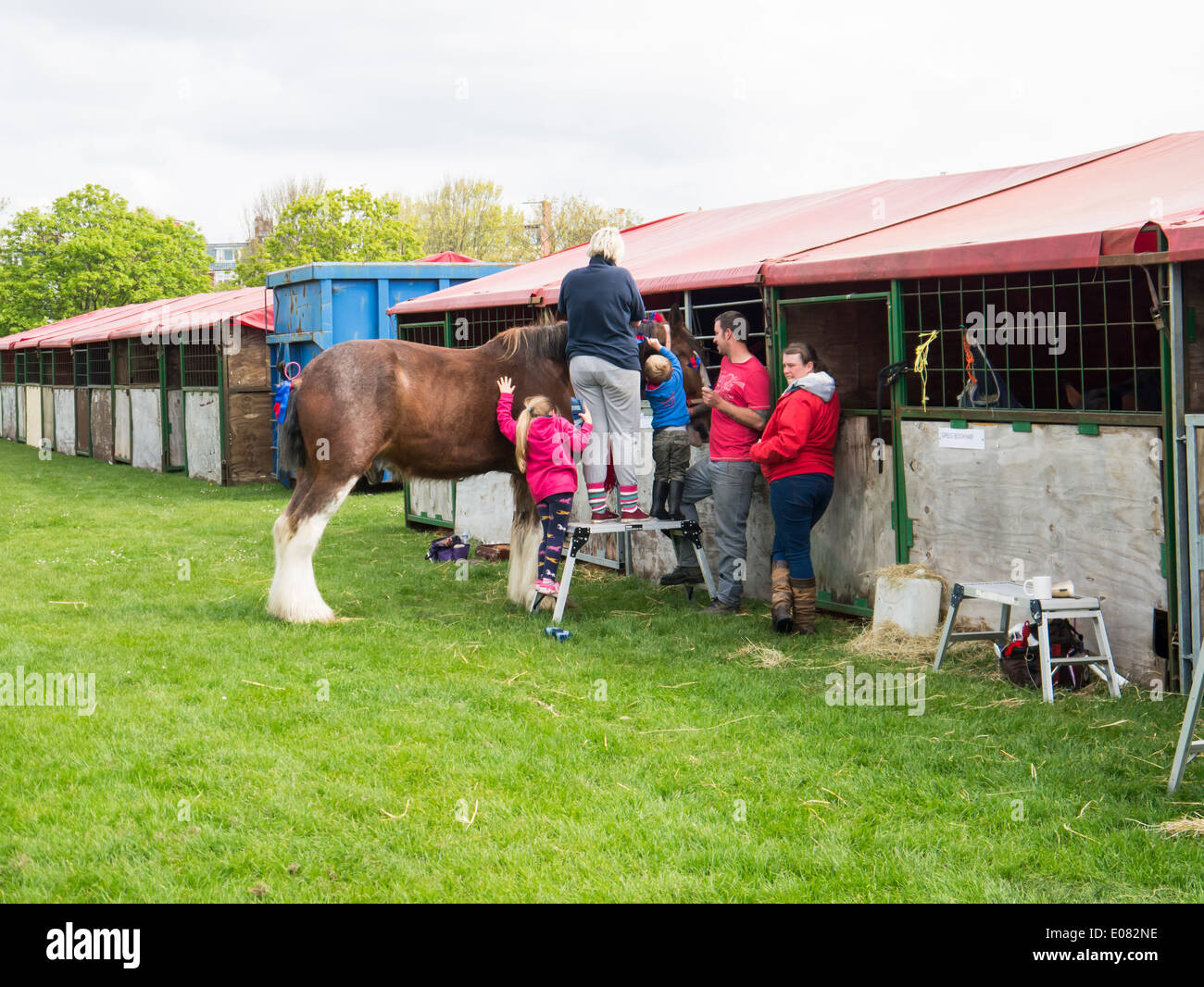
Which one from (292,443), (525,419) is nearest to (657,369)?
(525,419)

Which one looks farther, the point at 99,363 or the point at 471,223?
the point at 471,223

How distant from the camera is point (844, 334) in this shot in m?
9.49

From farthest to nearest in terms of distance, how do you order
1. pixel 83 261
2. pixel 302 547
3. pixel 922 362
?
pixel 83 261 → pixel 302 547 → pixel 922 362

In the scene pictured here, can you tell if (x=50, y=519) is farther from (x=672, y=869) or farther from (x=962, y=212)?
(x=672, y=869)

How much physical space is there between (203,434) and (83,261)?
31.2 meters

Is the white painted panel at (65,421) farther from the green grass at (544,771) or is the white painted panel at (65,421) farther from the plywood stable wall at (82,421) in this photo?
the green grass at (544,771)

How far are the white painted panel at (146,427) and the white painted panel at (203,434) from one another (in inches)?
58.9

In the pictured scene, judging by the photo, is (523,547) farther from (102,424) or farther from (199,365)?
(102,424)

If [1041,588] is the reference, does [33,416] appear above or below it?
above

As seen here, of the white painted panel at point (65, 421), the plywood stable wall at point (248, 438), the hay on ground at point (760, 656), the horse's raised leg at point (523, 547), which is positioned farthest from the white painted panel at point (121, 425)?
the hay on ground at point (760, 656)

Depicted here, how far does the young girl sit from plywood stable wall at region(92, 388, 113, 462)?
18419 mm

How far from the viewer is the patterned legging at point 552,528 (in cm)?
792

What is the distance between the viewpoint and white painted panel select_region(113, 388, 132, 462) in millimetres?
23406

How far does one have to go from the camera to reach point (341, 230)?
41250 mm
